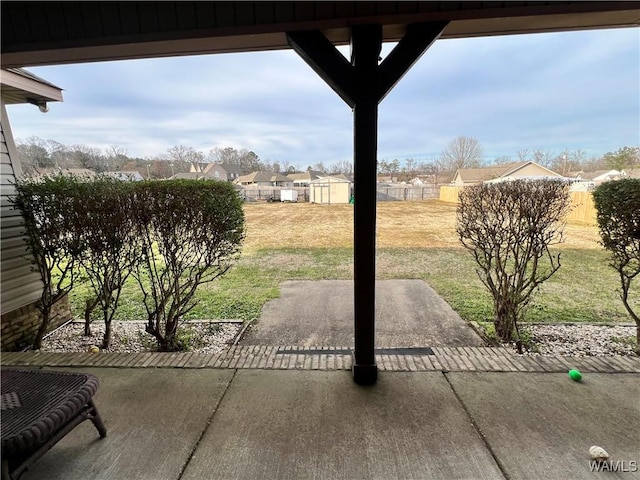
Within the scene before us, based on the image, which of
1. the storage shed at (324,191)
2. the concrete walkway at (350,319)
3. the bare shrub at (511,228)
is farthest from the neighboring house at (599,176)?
the storage shed at (324,191)

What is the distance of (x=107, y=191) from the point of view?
262cm

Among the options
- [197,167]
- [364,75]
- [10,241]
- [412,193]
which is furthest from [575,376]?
[10,241]

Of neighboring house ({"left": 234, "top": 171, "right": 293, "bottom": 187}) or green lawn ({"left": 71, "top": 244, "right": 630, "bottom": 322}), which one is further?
green lawn ({"left": 71, "top": 244, "right": 630, "bottom": 322})

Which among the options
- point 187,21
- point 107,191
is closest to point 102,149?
point 107,191

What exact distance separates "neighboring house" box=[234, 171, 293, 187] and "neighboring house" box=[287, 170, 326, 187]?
91 mm

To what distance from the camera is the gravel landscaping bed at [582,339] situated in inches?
109

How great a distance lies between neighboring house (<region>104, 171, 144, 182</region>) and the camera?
2727 millimetres

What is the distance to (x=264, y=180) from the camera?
13.0 feet

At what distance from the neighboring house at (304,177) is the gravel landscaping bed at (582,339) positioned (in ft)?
11.1

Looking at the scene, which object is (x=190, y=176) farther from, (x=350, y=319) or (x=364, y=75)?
(x=350, y=319)

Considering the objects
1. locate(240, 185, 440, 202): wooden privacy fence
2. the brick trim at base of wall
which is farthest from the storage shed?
the brick trim at base of wall

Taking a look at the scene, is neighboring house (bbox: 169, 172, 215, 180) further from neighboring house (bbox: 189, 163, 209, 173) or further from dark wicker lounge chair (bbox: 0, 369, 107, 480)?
dark wicker lounge chair (bbox: 0, 369, 107, 480)

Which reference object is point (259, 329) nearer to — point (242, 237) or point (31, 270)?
point (242, 237)

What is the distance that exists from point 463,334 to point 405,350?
0.83 m
